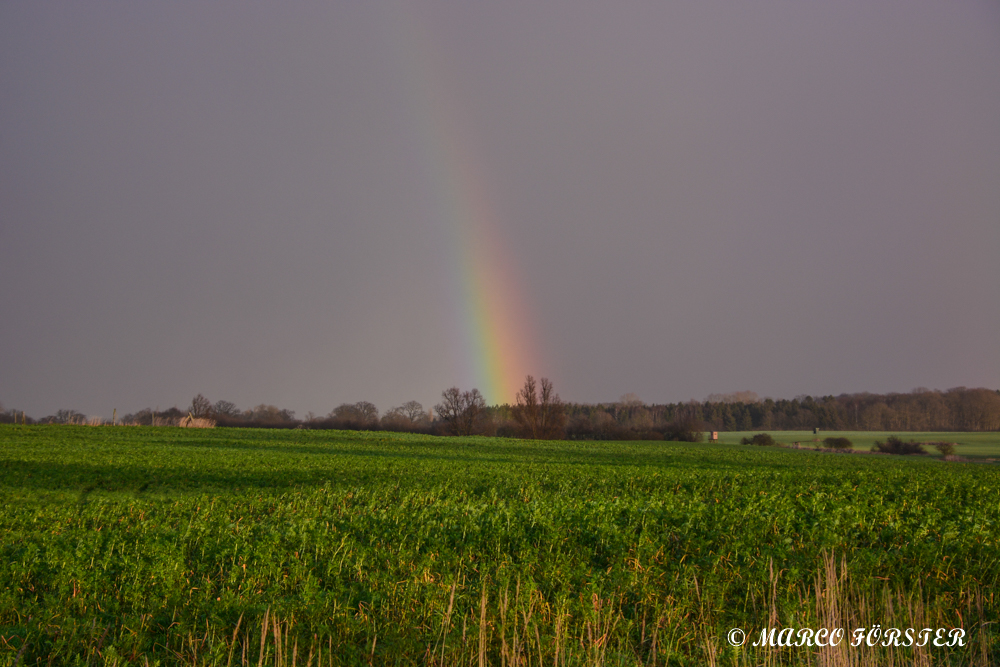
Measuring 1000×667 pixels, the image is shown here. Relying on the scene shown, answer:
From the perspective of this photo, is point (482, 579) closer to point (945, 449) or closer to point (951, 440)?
point (945, 449)

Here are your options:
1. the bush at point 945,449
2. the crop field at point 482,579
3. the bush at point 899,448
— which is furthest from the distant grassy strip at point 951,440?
the crop field at point 482,579

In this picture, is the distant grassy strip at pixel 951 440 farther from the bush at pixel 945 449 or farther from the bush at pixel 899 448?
the bush at pixel 899 448

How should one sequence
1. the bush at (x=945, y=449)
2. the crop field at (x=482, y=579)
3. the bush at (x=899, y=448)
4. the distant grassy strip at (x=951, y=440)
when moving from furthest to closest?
the bush at (x=899, y=448) < the distant grassy strip at (x=951, y=440) < the bush at (x=945, y=449) < the crop field at (x=482, y=579)

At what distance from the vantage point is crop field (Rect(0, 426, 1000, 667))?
756 cm

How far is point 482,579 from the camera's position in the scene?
9.28 meters

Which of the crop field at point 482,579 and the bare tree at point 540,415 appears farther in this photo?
the bare tree at point 540,415

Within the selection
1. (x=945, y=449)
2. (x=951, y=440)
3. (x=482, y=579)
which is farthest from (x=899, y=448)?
(x=482, y=579)

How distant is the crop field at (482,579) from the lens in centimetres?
756

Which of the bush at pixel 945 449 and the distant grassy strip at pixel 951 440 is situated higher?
the bush at pixel 945 449

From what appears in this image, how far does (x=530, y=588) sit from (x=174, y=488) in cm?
1735

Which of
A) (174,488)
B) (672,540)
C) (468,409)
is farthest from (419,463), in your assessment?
(468,409)

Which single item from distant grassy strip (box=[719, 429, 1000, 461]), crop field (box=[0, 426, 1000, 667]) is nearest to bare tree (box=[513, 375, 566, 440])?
distant grassy strip (box=[719, 429, 1000, 461])

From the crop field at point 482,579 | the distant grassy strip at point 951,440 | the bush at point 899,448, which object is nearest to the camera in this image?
the crop field at point 482,579

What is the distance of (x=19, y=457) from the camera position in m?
29.4
